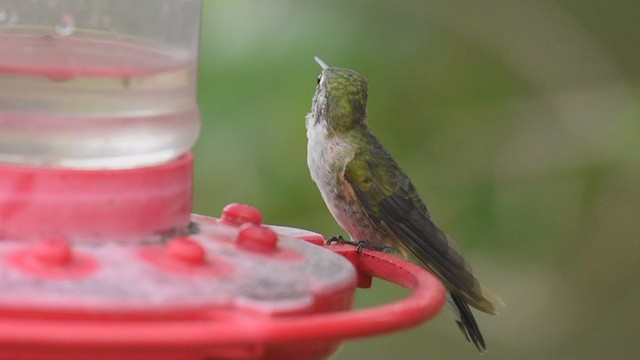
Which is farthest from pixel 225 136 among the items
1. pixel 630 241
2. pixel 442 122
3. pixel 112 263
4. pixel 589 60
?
pixel 112 263

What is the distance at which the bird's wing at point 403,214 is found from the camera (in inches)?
122

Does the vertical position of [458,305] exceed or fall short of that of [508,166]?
it falls short

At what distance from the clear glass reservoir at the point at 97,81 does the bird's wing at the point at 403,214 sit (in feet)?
3.56

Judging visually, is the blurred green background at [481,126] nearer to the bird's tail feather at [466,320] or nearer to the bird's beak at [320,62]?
the bird's beak at [320,62]

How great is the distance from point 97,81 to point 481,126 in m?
2.19

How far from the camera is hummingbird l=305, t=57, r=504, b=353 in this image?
11.2ft

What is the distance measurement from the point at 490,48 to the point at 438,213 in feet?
1.71

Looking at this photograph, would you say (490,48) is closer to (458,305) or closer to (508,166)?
(508,166)

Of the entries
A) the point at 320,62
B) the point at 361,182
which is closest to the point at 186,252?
the point at 320,62

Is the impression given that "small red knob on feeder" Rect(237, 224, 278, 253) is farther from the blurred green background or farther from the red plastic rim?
the blurred green background

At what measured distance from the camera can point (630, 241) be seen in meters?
4.33

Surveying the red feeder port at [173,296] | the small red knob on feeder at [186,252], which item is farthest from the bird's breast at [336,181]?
the small red knob on feeder at [186,252]

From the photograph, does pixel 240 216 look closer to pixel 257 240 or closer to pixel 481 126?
pixel 257 240

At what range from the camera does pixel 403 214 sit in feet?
11.5
